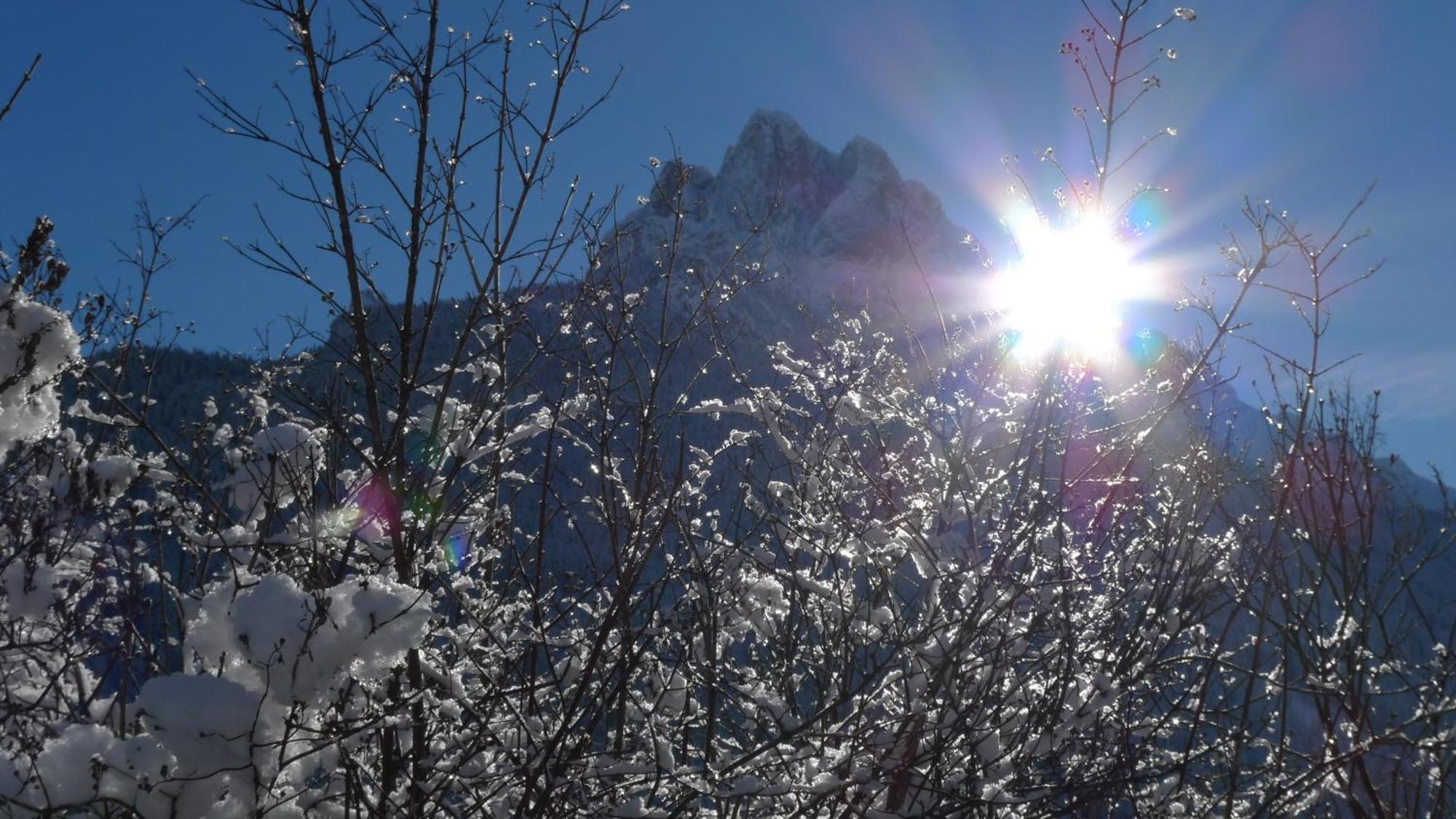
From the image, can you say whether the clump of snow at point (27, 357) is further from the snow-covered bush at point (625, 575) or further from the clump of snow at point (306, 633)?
the clump of snow at point (306, 633)

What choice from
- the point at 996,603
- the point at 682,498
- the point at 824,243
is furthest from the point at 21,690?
the point at 824,243

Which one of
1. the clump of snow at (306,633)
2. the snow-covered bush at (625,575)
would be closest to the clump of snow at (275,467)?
the snow-covered bush at (625,575)

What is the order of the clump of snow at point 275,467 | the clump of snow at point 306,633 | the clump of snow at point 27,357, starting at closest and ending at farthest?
1. the clump of snow at point 306,633
2. the clump of snow at point 27,357
3. the clump of snow at point 275,467

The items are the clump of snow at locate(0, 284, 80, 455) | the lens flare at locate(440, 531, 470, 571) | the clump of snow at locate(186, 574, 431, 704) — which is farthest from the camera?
the lens flare at locate(440, 531, 470, 571)

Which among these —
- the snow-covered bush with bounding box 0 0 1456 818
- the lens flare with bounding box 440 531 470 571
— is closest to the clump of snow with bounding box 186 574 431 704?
the snow-covered bush with bounding box 0 0 1456 818

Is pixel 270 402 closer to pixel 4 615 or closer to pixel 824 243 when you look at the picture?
pixel 4 615

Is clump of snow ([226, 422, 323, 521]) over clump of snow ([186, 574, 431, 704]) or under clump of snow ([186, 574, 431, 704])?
over

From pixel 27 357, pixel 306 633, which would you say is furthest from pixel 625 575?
pixel 27 357

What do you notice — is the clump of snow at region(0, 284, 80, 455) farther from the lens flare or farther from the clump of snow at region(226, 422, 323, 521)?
the lens flare

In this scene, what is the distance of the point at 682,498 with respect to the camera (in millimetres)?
3395

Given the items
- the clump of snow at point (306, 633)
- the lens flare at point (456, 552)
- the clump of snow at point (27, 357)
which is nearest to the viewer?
the clump of snow at point (306, 633)

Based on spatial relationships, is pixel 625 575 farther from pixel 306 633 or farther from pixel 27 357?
pixel 27 357

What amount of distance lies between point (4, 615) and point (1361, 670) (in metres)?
6.55

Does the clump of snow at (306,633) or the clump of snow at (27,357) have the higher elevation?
the clump of snow at (27,357)
